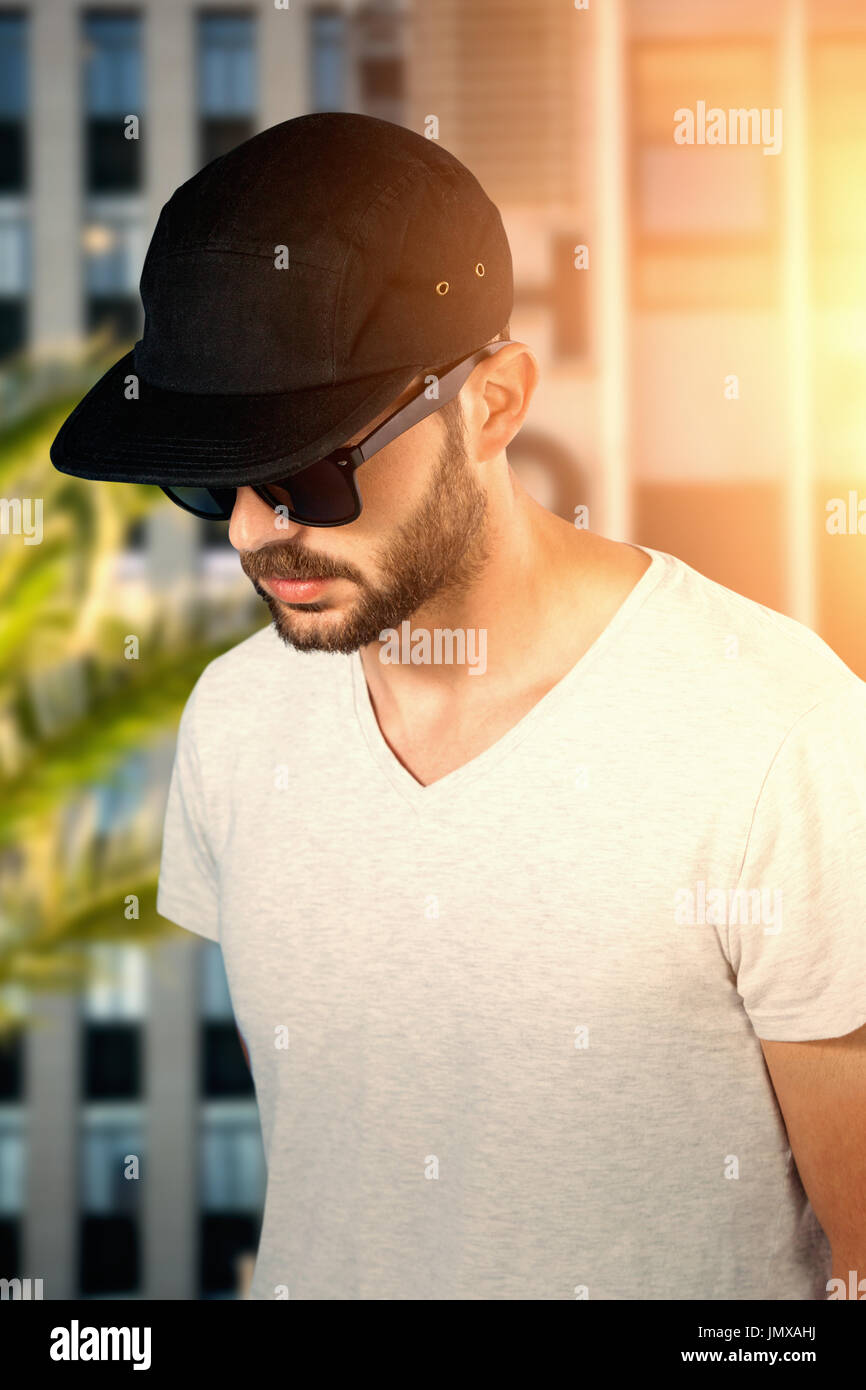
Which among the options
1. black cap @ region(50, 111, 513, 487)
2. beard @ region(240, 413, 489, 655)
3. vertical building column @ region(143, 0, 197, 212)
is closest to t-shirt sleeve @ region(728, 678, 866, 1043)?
beard @ region(240, 413, 489, 655)

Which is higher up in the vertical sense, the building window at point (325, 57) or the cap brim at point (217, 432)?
the building window at point (325, 57)

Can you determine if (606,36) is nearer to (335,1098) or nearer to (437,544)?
(437,544)

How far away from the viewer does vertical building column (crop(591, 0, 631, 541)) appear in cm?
241

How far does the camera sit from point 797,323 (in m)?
2.38

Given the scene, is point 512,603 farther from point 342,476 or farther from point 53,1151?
point 53,1151

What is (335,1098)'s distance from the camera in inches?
41.7

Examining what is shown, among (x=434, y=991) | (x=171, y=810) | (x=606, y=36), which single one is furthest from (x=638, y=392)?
(x=434, y=991)

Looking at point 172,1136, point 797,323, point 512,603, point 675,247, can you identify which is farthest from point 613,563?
point 172,1136

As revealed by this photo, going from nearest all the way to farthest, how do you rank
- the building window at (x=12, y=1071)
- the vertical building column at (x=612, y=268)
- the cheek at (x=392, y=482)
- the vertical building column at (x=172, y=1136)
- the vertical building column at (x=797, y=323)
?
the cheek at (x=392, y=482), the vertical building column at (x=797, y=323), the vertical building column at (x=612, y=268), the vertical building column at (x=172, y=1136), the building window at (x=12, y=1071)

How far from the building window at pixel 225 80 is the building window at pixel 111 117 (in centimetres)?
21

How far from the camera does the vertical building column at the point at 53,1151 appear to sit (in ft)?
12.0

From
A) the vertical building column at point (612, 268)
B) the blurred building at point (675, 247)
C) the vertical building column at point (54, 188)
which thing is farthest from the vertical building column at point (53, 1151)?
the vertical building column at point (612, 268)

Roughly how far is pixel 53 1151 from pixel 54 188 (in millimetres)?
2955

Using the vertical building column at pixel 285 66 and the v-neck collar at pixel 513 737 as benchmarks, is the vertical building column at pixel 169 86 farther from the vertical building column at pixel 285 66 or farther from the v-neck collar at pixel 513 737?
the v-neck collar at pixel 513 737
